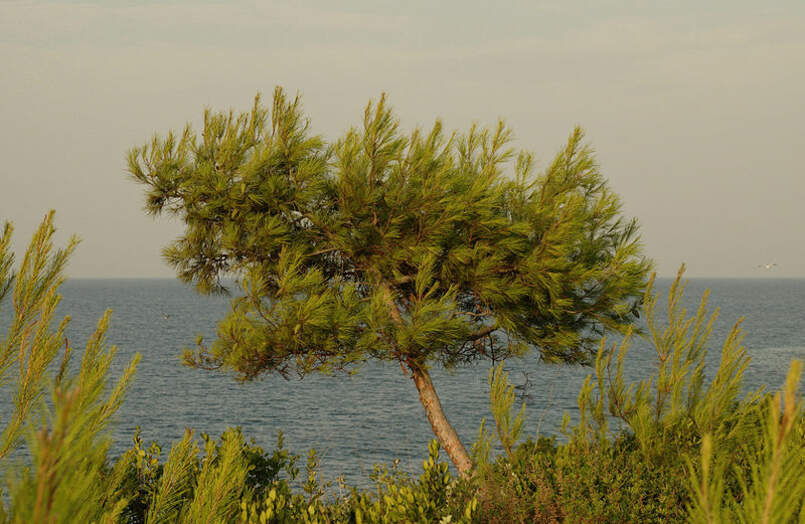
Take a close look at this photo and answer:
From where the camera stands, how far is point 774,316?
88.4 meters

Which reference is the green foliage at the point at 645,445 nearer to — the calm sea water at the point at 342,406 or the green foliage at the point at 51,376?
the green foliage at the point at 51,376

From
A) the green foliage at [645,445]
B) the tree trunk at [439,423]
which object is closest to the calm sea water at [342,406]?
the tree trunk at [439,423]

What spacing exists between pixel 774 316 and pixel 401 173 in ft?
303

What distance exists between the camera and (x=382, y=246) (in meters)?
8.63

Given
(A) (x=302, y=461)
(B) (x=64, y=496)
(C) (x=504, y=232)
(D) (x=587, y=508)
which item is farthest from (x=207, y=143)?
(A) (x=302, y=461)

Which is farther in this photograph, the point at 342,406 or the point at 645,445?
the point at 342,406

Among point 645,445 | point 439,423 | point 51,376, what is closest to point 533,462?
point 645,445

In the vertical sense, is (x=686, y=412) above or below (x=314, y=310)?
below

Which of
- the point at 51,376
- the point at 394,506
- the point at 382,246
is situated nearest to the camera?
the point at 51,376

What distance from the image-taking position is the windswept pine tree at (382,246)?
26.4ft

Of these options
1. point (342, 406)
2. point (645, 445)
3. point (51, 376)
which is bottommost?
point (342, 406)

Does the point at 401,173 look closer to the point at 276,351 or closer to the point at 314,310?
the point at 314,310

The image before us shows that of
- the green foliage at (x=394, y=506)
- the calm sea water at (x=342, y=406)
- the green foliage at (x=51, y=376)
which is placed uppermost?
the green foliage at (x=51, y=376)

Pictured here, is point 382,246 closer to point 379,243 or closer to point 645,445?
point 379,243
